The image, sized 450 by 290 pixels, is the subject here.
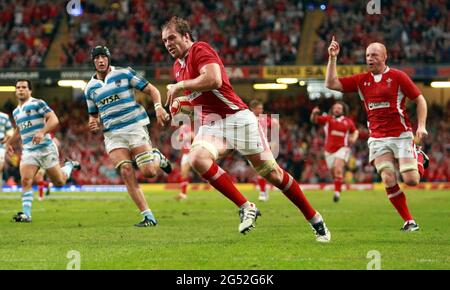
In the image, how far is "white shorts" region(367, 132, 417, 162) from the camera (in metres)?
12.3

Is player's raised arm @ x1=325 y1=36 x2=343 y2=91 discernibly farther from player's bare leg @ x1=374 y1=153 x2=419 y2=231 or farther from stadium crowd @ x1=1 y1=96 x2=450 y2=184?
stadium crowd @ x1=1 y1=96 x2=450 y2=184

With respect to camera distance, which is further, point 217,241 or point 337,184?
point 337,184

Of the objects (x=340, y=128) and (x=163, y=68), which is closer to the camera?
(x=340, y=128)

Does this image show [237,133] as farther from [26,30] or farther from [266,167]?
[26,30]

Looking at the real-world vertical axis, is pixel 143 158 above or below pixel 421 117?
below

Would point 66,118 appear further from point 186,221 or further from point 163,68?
point 186,221

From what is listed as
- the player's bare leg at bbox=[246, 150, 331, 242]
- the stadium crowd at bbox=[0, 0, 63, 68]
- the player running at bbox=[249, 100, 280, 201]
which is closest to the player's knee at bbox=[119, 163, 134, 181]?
the player's bare leg at bbox=[246, 150, 331, 242]

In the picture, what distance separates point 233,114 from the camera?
995cm

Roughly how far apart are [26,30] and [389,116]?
3179cm

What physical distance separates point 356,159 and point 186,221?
2220cm

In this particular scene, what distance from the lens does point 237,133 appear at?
389 inches

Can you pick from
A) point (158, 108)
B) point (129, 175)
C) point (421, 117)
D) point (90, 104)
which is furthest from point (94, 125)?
point (421, 117)

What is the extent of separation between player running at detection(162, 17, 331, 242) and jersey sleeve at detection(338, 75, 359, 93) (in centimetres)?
253
